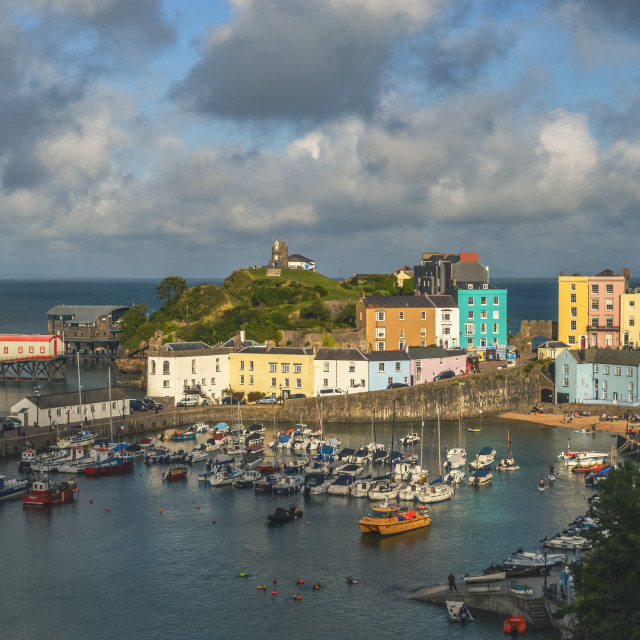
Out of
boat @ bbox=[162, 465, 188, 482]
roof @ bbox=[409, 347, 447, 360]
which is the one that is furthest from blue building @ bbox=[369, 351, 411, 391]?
boat @ bbox=[162, 465, 188, 482]

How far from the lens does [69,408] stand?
62219 mm

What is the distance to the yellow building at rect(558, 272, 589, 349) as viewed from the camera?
267 ft

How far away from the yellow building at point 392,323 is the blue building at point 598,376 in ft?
44.3

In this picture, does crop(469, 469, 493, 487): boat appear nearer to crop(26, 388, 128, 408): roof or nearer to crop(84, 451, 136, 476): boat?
crop(84, 451, 136, 476): boat

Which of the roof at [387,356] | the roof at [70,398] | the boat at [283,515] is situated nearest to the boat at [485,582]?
the boat at [283,515]

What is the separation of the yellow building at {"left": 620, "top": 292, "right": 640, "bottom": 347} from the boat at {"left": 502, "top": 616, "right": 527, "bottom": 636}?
52.3 meters

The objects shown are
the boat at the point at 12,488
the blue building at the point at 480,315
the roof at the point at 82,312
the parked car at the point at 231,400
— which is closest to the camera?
the boat at the point at 12,488

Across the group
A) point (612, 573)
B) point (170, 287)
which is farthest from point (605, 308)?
point (612, 573)

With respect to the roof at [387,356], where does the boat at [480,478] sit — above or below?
below

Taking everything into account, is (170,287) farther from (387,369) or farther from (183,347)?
(387,369)

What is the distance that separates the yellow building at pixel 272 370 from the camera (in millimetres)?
71500

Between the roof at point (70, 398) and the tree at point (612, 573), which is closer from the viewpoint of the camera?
the tree at point (612, 573)

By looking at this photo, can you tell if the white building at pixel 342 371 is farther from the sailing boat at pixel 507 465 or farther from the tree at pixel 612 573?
the tree at pixel 612 573

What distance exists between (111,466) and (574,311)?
4611cm
